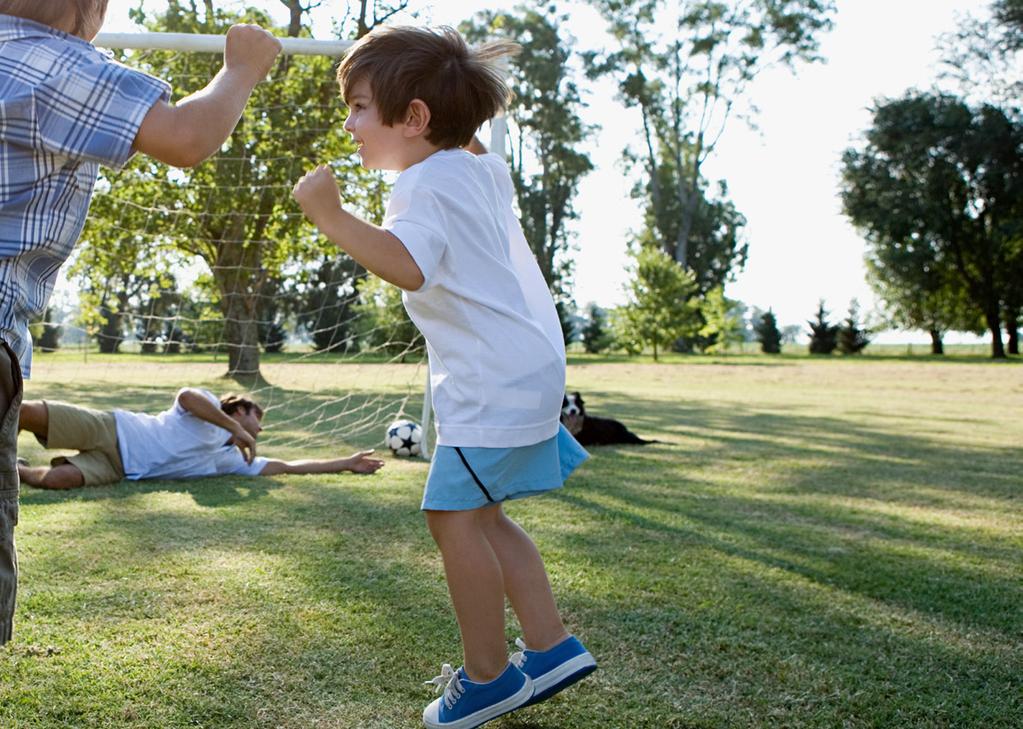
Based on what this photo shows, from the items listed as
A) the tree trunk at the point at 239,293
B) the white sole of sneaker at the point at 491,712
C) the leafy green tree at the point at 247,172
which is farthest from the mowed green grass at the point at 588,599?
the tree trunk at the point at 239,293

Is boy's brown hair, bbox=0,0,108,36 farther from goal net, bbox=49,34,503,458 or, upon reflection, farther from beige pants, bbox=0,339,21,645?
goal net, bbox=49,34,503,458

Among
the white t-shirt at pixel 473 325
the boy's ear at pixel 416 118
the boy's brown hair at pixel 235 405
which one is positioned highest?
the boy's ear at pixel 416 118

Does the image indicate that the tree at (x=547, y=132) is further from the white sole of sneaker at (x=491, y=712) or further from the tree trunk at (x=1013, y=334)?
the white sole of sneaker at (x=491, y=712)

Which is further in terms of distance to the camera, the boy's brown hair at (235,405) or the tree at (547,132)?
the tree at (547,132)

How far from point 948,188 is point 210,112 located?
3472 cm

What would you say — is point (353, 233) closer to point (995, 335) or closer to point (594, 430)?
point (594, 430)

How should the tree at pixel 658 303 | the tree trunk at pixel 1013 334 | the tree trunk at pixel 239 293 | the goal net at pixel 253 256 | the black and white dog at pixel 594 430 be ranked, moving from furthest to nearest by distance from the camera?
the tree trunk at pixel 1013 334
the tree at pixel 658 303
the tree trunk at pixel 239 293
the goal net at pixel 253 256
the black and white dog at pixel 594 430

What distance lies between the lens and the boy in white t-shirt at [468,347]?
1.90 meters

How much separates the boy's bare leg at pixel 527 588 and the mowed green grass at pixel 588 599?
0.16m

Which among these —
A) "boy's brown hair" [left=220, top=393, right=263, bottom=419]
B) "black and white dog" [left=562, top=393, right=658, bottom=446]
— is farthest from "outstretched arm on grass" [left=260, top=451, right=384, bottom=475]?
"black and white dog" [left=562, top=393, right=658, bottom=446]

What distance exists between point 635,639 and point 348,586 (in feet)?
2.99

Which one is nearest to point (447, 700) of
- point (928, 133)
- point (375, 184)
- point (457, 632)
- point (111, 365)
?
point (457, 632)

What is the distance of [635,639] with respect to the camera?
2438 millimetres

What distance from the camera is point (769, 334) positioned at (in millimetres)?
37406
